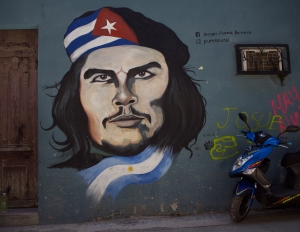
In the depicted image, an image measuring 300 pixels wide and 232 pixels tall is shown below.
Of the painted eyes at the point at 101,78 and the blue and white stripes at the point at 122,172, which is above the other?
the painted eyes at the point at 101,78

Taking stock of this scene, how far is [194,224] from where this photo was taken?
4.75 m

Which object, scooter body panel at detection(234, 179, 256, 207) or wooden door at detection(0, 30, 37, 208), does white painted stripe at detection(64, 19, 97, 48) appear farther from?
scooter body panel at detection(234, 179, 256, 207)

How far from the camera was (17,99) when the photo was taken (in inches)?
214

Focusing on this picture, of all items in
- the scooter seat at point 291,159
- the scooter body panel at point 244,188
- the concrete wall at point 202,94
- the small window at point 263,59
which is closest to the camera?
the scooter body panel at point 244,188

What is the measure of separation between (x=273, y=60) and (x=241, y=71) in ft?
2.08

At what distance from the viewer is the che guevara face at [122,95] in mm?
5129

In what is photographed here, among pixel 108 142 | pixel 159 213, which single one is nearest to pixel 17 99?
pixel 108 142

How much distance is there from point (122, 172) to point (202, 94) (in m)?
1.85

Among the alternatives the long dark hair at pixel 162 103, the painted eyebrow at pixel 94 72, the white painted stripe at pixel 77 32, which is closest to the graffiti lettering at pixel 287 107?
the long dark hair at pixel 162 103

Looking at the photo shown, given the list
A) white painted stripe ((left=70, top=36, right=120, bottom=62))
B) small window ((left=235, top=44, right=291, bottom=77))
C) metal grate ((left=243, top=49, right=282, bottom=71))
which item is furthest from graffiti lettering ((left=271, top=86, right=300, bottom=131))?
white painted stripe ((left=70, top=36, right=120, bottom=62))

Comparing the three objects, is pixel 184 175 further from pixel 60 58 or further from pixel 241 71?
pixel 60 58

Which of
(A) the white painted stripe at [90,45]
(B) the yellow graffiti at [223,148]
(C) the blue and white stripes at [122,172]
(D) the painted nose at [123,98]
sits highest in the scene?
(A) the white painted stripe at [90,45]

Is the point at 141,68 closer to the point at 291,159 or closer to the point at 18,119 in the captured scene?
the point at 18,119

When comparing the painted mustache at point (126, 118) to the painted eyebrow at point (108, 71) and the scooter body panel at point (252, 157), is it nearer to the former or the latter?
the painted eyebrow at point (108, 71)
